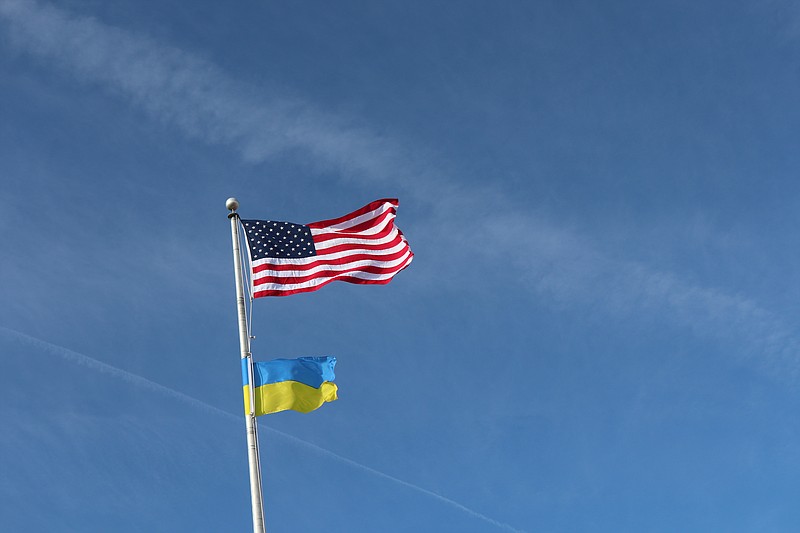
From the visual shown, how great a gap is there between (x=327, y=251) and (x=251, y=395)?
6.20m

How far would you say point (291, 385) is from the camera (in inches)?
1117

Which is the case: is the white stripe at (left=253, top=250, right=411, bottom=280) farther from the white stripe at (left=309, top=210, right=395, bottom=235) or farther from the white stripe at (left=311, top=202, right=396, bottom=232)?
the white stripe at (left=311, top=202, right=396, bottom=232)

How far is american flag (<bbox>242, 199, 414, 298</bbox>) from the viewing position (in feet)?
99.1

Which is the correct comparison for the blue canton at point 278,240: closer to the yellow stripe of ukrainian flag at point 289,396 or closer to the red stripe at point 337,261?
the red stripe at point 337,261

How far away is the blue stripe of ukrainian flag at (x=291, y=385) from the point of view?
91.4 ft

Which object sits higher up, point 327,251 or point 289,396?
point 327,251

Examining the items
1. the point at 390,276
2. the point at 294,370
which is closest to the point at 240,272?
the point at 294,370

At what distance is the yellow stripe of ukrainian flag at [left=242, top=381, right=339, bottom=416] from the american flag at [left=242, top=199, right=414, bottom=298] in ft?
10.2

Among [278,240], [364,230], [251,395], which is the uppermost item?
[364,230]

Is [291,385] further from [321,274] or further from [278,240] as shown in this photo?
[278,240]

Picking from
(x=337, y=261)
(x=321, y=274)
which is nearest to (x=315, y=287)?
(x=321, y=274)

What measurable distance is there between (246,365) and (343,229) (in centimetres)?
705

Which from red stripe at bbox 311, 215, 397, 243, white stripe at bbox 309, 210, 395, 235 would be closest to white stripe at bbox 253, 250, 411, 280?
red stripe at bbox 311, 215, 397, 243

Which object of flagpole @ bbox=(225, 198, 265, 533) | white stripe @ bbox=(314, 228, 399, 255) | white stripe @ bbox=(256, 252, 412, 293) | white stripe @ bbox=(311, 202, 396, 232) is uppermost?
white stripe @ bbox=(311, 202, 396, 232)
